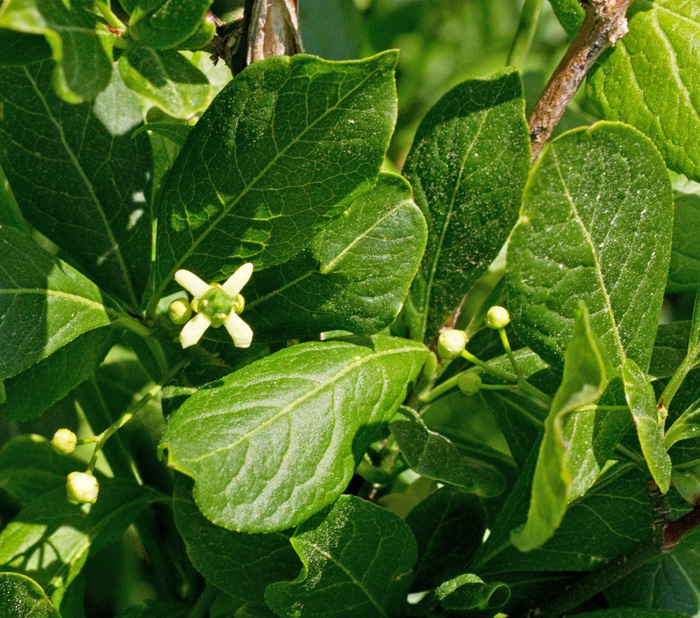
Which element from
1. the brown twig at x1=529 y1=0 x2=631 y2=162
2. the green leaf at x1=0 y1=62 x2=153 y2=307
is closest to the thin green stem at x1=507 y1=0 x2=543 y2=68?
the brown twig at x1=529 y1=0 x2=631 y2=162

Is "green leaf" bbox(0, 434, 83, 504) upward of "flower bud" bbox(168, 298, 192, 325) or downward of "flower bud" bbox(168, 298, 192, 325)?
downward

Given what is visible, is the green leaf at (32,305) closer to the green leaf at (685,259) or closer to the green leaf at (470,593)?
the green leaf at (470,593)

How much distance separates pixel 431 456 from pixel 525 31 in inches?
23.3

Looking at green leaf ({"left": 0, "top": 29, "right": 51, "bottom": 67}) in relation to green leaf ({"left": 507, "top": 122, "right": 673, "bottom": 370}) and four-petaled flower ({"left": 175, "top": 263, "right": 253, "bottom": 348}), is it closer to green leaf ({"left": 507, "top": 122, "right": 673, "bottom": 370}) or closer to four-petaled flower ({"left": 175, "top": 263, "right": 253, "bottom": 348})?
four-petaled flower ({"left": 175, "top": 263, "right": 253, "bottom": 348})

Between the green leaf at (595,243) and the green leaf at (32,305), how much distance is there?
17.1 inches

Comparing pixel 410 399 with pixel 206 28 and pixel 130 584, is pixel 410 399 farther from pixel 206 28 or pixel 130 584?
pixel 130 584

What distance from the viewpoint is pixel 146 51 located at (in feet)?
2.12

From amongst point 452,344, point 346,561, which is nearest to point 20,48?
point 452,344

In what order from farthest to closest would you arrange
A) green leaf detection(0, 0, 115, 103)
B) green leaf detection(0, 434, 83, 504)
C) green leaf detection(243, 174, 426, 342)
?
green leaf detection(0, 434, 83, 504), green leaf detection(243, 174, 426, 342), green leaf detection(0, 0, 115, 103)

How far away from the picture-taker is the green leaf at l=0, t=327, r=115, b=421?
34.2 inches

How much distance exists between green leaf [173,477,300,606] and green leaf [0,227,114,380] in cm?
23

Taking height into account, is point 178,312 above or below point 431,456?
above

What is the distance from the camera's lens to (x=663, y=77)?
2.89ft

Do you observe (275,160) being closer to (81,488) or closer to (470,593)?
(81,488)
